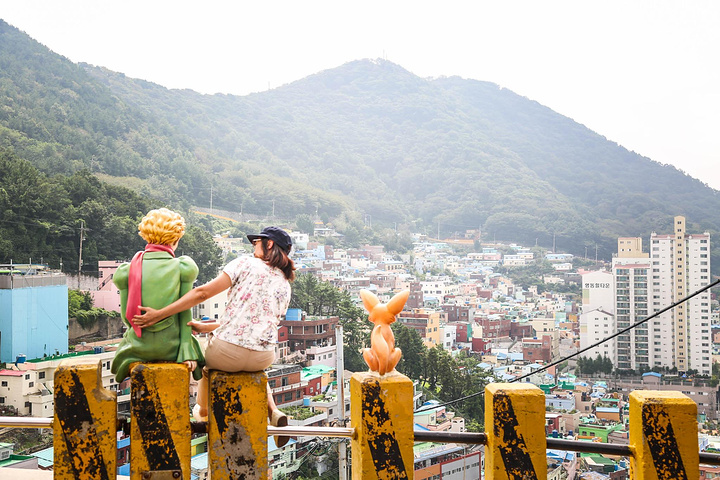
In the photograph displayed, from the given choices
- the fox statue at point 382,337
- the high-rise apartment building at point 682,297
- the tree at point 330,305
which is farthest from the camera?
the high-rise apartment building at point 682,297

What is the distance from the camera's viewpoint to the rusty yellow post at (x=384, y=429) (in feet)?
5.12

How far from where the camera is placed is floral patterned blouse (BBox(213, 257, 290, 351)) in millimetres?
1587

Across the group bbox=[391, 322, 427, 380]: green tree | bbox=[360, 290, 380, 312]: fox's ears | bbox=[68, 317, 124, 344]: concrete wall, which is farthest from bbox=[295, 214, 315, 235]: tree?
bbox=[360, 290, 380, 312]: fox's ears

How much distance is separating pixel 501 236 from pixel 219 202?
29.7 metres

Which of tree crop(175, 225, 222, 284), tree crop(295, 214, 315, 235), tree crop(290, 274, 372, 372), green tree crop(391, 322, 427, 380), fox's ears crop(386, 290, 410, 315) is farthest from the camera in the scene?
tree crop(295, 214, 315, 235)

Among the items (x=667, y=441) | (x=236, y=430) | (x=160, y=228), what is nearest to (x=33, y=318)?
(x=160, y=228)

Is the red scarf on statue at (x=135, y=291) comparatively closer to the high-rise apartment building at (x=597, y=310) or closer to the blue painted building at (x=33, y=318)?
the blue painted building at (x=33, y=318)

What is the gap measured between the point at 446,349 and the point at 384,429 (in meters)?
27.6

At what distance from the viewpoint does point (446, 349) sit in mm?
28516

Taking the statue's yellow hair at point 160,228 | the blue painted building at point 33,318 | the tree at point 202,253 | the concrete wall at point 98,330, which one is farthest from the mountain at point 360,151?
the statue's yellow hair at point 160,228

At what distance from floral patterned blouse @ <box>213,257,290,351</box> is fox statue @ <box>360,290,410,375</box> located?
231 mm

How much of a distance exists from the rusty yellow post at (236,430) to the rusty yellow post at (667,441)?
94 centimetres

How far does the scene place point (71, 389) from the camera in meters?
1.44

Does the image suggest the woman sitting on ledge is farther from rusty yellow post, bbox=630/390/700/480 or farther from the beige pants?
rusty yellow post, bbox=630/390/700/480
